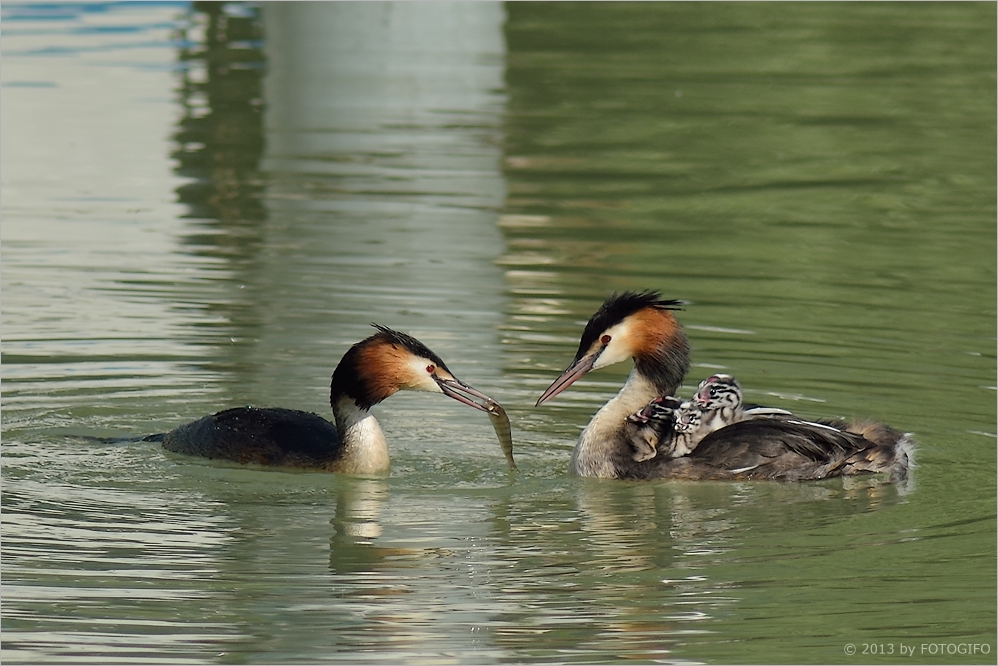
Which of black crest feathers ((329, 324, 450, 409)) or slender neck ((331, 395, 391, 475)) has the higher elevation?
black crest feathers ((329, 324, 450, 409))

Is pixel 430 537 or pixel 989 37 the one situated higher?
pixel 989 37

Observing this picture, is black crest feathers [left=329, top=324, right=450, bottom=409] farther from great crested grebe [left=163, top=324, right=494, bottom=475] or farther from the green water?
the green water

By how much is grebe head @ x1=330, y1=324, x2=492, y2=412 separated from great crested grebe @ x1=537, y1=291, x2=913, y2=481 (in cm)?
63

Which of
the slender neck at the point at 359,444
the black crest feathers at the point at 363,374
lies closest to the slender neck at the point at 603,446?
the black crest feathers at the point at 363,374

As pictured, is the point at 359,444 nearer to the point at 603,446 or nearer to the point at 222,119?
the point at 603,446

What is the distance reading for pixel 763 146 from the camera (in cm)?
1914

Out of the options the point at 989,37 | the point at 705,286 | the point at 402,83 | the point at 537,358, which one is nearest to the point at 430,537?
the point at 537,358

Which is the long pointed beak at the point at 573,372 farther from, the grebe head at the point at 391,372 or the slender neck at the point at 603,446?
the grebe head at the point at 391,372

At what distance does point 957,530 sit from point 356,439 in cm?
294

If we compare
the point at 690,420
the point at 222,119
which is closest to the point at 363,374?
the point at 690,420

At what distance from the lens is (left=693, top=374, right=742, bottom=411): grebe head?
982 cm

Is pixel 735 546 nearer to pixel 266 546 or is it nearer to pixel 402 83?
pixel 266 546

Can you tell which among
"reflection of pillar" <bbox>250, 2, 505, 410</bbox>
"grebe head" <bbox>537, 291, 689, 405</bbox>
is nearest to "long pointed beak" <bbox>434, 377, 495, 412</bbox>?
"grebe head" <bbox>537, 291, 689, 405</bbox>

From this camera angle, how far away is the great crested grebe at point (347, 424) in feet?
31.9
